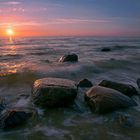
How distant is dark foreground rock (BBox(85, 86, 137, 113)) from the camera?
639 cm

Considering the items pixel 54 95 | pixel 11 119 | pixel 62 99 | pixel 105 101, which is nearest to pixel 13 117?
pixel 11 119

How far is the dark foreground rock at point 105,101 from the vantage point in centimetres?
639

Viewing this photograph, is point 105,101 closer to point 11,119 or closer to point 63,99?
point 63,99

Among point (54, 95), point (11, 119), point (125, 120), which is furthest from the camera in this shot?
point (54, 95)

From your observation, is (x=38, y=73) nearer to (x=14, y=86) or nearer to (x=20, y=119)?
(x=14, y=86)

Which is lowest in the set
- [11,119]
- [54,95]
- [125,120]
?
[125,120]

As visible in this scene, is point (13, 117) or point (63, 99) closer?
point (13, 117)

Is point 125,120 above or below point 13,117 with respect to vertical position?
below

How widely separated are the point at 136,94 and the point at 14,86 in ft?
16.1

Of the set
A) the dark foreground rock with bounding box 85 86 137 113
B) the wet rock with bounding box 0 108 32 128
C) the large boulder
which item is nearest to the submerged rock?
the dark foreground rock with bounding box 85 86 137 113

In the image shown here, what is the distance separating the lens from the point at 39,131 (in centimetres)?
528

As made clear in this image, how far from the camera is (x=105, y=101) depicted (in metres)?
6.48

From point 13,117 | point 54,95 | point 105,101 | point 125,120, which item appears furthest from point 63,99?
point 125,120

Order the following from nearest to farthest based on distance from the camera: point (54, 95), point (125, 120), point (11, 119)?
point (11, 119) → point (125, 120) → point (54, 95)
